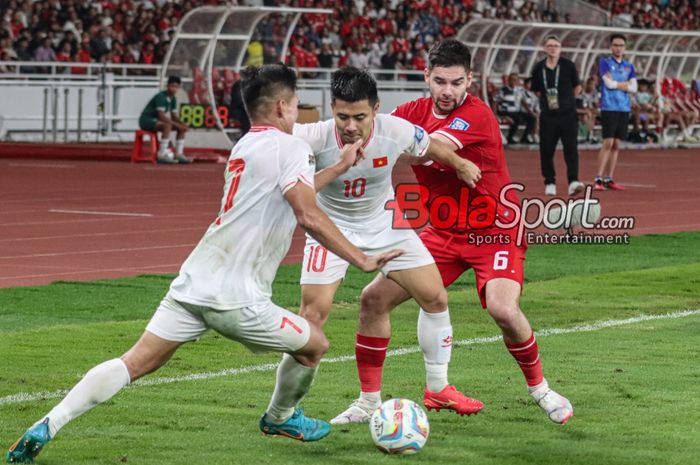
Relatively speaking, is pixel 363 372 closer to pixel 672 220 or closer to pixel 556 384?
pixel 556 384

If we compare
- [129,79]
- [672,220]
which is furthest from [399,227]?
[129,79]

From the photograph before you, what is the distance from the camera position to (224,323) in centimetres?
648

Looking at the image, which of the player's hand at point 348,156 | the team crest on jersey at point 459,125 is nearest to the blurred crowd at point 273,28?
the team crest on jersey at point 459,125

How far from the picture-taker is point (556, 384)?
343 inches

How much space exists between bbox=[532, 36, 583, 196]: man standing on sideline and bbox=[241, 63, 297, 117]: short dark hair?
1478 cm

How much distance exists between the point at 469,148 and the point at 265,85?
6.08 ft

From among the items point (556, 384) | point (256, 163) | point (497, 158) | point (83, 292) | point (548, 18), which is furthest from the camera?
point (548, 18)

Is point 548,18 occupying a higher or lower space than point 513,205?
lower

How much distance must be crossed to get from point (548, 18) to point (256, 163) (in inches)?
1657

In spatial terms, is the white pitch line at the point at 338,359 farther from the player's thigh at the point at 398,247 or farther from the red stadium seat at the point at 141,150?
the red stadium seat at the point at 141,150

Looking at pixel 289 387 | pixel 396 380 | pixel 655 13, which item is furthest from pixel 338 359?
pixel 655 13

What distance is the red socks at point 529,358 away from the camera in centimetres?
774

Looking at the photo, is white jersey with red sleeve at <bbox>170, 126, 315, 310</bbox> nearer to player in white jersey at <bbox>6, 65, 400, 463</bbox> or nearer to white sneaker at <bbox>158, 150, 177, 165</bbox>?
player in white jersey at <bbox>6, 65, 400, 463</bbox>

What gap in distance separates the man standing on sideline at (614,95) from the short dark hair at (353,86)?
1488cm
